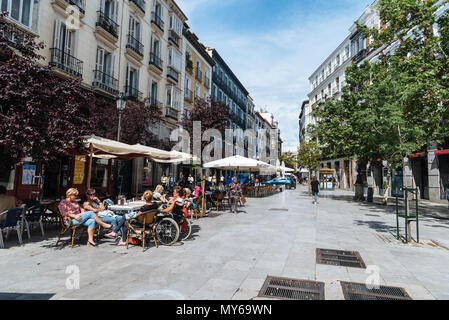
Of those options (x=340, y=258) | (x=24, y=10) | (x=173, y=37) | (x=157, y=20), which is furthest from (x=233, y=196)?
(x=173, y=37)

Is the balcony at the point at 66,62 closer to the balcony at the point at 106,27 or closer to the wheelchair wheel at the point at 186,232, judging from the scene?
the balcony at the point at 106,27

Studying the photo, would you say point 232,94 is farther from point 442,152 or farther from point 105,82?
point 442,152

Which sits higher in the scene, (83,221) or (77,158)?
(77,158)

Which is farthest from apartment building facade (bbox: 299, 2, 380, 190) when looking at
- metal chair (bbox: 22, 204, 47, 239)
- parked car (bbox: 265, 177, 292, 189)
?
metal chair (bbox: 22, 204, 47, 239)

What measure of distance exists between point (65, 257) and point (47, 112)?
3.12m

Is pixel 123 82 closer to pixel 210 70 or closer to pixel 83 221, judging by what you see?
pixel 83 221

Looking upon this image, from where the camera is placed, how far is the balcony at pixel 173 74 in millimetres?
24197

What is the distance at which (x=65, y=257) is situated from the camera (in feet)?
16.9

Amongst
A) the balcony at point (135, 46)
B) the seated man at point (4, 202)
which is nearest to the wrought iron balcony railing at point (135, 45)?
the balcony at point (135, 46)

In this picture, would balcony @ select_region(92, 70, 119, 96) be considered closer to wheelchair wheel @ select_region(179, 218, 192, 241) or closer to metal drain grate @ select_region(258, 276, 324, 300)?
wheelchair wheel @ select_region(179, 218, 192, 241)

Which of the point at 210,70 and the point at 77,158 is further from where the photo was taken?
the point at 210,70

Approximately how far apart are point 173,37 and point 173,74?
3.48 m

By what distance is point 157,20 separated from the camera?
74.2 feet

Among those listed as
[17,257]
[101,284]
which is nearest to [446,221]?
[101,284]
